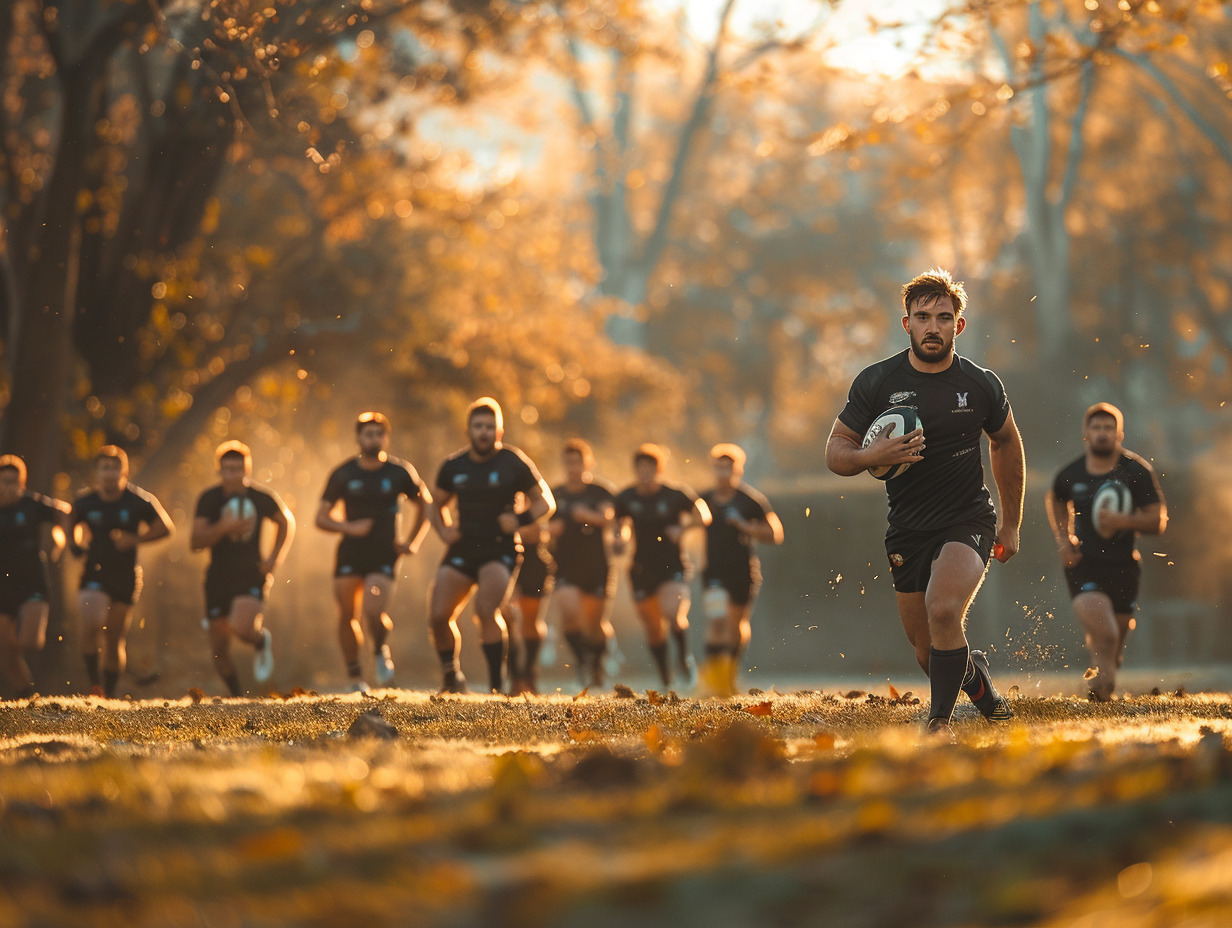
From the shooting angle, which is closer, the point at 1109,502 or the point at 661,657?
the point at 1109,502

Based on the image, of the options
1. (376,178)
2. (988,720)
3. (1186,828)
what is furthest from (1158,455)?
(1186,828)

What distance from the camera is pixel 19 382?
16234 millimetres

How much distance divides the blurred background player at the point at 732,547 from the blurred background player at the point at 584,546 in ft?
3.51

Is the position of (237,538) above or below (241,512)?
below

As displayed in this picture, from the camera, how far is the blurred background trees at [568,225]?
1596 centimetres

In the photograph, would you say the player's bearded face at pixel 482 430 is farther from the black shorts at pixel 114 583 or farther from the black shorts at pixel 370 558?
the black shorts at pixel 114 583

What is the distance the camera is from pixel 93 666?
14594 millimetres

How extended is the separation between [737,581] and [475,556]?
3.76 meters

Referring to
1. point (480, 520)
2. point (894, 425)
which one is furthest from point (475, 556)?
point (894, 425)

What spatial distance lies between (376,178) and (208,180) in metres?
4.17

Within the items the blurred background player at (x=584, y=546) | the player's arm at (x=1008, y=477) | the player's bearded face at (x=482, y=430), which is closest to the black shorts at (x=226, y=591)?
the player's bearded face at (x=482, y=430)

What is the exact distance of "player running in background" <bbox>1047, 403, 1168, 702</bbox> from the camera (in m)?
11.7

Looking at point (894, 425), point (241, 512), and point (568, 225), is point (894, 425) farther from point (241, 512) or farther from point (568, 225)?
point (568, 225)

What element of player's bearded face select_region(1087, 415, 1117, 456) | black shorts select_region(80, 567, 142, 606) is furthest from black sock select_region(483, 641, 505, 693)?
player's bearded face select_region(1087, 415, 1117, 456)
